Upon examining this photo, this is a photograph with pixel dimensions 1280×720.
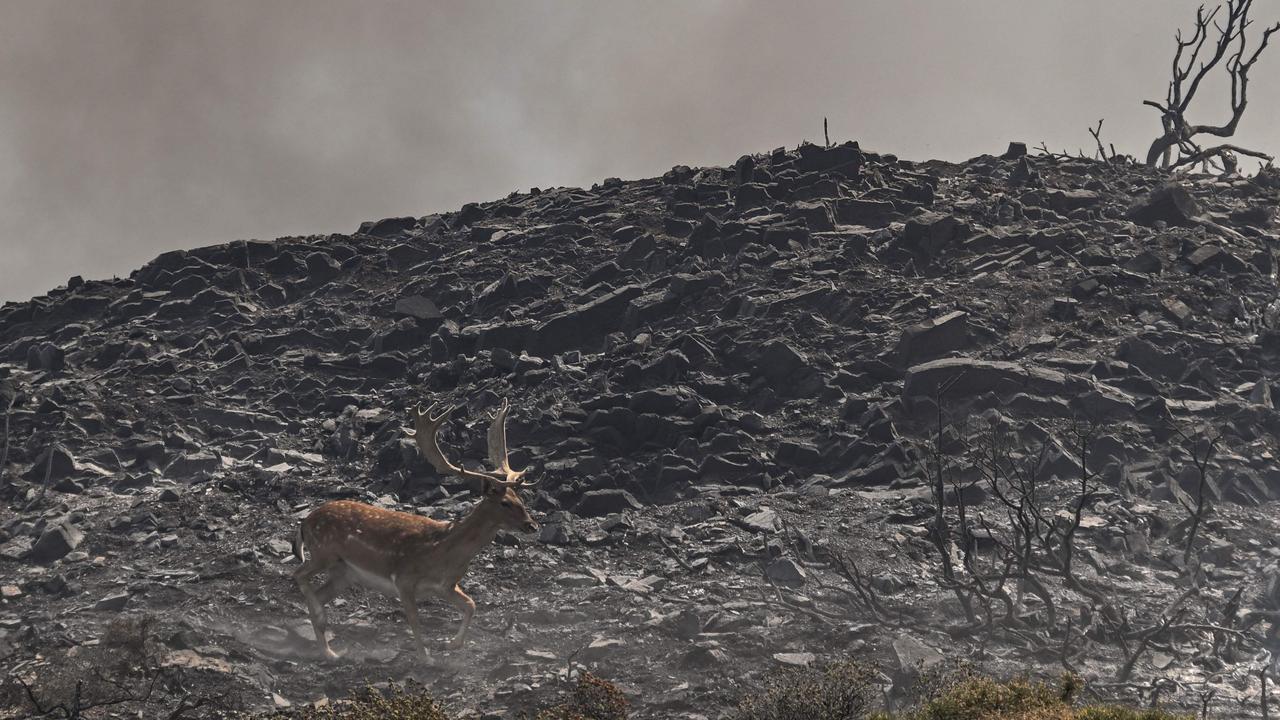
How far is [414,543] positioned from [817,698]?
6712 mm

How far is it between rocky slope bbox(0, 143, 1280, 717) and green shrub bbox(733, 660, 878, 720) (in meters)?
1.89

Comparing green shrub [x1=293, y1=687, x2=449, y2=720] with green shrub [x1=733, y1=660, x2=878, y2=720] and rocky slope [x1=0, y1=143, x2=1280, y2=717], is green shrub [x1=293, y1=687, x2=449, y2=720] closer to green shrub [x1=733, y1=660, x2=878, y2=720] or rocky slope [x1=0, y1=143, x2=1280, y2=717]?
rocky slope [x1=0, y1=143, x2=1280, y2=717]

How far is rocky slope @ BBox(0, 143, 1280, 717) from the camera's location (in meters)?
18.7

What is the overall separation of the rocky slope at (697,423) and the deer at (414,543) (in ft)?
3.22

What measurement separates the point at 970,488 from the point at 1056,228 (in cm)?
1986

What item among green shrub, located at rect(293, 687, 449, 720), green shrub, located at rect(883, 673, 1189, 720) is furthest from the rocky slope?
green shrub, located at rect(883, 673, 1189, 720)

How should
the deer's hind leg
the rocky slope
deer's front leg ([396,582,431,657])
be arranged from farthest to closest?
the rocky slope, the deer's hind leg, deer's front leg ([396,582,431,657])

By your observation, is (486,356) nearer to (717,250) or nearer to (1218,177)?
(717,250)

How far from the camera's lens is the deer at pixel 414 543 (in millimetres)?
16609

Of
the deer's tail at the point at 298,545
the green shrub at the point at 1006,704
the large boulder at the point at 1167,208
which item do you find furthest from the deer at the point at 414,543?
the large boulder at the point at 1167,208

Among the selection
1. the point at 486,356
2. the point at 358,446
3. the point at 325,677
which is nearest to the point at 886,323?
the point at 486,356

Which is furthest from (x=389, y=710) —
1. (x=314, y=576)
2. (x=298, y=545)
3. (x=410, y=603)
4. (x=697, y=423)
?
(x=697, y=423)

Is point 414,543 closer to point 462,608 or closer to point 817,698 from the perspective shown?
point 462,608

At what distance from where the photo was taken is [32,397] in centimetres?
3822
